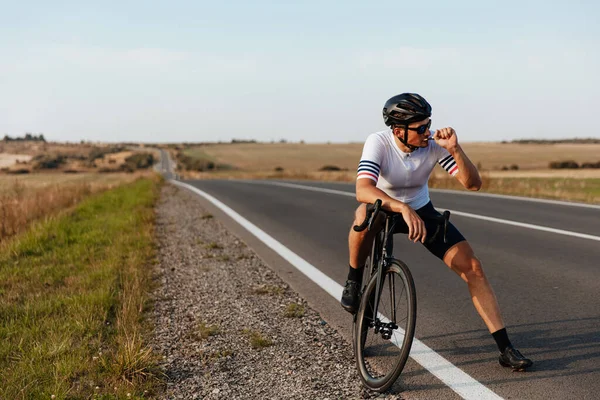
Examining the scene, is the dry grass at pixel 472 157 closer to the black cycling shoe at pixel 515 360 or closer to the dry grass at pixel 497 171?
the dry grass at pixel 497 171

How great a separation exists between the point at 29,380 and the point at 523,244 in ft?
23.0

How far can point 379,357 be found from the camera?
4418 millimetres

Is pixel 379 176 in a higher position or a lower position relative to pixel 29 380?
higher

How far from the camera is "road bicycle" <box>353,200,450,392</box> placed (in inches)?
149

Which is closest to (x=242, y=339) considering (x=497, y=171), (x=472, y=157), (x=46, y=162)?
(x=497, y=171)

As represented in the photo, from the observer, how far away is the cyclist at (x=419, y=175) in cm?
387

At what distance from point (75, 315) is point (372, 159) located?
314 centimetres

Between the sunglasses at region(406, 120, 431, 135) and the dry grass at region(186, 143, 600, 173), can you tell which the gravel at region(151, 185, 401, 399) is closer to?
the sunglasses at region(406, 120, 431, 135)

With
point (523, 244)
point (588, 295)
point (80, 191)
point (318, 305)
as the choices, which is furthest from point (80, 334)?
point (80, 191)

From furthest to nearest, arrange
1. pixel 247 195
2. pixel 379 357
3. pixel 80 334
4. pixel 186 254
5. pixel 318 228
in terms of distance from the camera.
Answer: pixel 247 195 < pixel 318 228 < pixel 186 254 < pixel 80 334 < pixel 379 357

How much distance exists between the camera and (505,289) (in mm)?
6379

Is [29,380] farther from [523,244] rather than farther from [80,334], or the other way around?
[523,244]

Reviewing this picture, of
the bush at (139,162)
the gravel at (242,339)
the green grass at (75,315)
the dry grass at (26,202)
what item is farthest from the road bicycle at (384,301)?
the bush at (139,162)

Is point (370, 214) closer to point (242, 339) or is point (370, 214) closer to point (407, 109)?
point (407, 109)
